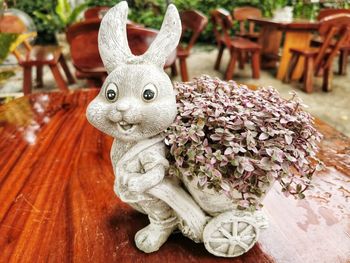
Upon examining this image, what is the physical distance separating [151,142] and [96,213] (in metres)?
0.27

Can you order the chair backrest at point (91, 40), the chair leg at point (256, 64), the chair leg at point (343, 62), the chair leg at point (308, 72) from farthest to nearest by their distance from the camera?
the chair leg at point (343, 62)
the chair leg at point (256, 64)
the chair leg at point (308, 72)
the chair backrest at point (91, 40)

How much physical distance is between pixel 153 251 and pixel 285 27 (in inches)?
142

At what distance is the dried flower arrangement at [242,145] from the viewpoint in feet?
1.72

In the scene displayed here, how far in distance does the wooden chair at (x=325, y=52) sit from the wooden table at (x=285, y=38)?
0.14 m

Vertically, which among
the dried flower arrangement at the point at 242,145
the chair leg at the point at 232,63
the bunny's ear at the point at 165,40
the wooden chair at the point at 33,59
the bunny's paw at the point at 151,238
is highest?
the bunny's ear at the point at 165,40

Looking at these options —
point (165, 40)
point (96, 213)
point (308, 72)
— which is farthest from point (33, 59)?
point (308, 72)

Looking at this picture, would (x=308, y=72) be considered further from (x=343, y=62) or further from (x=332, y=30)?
(x=343, y=62)

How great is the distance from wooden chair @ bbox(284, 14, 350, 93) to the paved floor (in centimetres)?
15

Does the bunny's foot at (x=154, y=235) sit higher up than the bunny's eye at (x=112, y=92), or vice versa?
the bunny's eye at (x=112, y=92)

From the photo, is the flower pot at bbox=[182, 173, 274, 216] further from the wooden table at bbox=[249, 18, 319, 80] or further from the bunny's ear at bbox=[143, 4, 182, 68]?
the wooden table at bbox=[249, 18, 319, 80]

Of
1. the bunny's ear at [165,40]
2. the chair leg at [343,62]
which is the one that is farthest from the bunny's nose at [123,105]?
the chair leg at [343,62]

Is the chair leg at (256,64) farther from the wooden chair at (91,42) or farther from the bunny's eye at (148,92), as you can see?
the bunny's eye at (148,92)

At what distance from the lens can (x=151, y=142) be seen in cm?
59

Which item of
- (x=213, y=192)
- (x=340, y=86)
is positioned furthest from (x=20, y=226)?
(x=340, y=86)
